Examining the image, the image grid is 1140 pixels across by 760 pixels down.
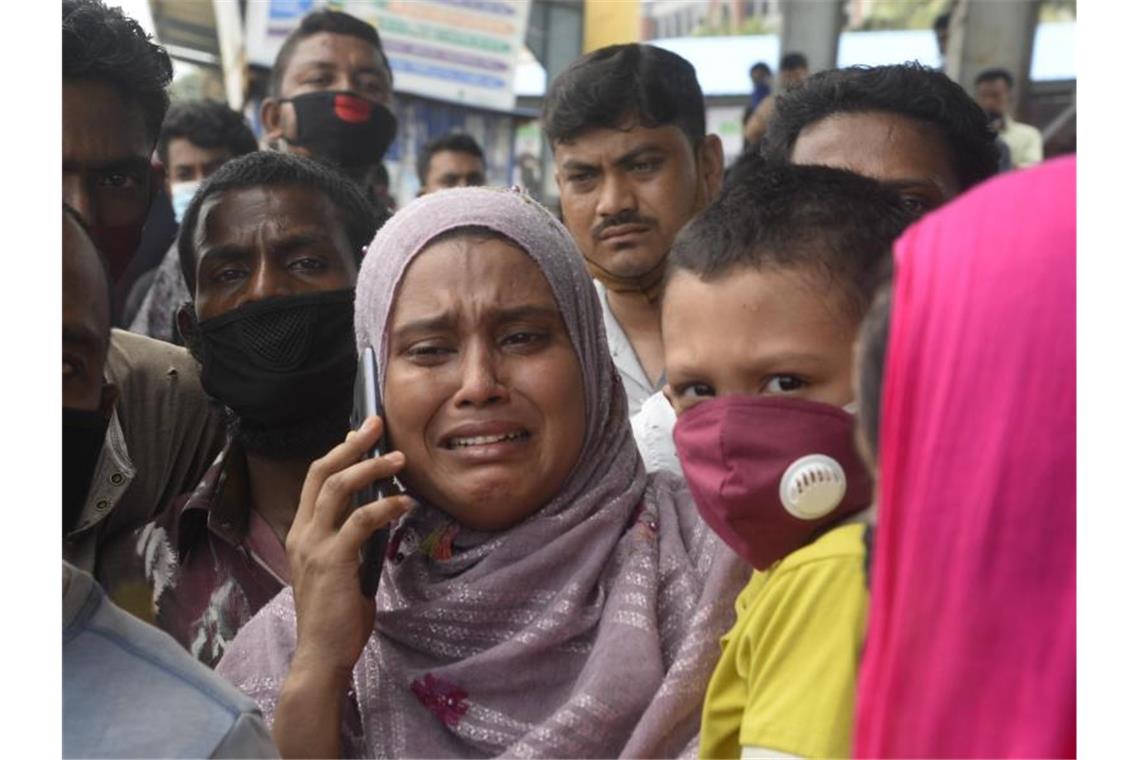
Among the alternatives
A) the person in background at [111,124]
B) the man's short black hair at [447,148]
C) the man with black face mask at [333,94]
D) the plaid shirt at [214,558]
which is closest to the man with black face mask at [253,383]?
the plaid shirt at [214,558]

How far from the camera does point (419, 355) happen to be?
1.68 m

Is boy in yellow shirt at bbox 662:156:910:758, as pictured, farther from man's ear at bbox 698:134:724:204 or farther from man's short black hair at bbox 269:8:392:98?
man's short black hair at bbox 269:8:392:98

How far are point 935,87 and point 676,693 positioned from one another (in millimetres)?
777

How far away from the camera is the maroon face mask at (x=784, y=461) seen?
1345 mm

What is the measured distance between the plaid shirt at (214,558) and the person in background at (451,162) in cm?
65

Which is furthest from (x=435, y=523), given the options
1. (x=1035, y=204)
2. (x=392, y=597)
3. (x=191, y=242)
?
(x=1035, y=204)

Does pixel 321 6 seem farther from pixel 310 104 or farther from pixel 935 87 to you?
pixel 935 87

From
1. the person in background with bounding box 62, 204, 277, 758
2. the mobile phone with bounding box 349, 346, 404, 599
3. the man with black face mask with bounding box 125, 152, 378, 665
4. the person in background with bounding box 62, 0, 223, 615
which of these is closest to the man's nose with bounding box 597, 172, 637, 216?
the man with black face mask with bounding box 125, 152, 378, 665

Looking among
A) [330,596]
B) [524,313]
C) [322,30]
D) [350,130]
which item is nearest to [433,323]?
[524,313]

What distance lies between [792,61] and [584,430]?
0.52 m

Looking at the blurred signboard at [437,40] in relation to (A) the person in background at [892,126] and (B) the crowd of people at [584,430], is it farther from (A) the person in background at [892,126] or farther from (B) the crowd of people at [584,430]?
(A) the person in background at [892,126]

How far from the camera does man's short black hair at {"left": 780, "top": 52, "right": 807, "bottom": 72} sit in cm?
186

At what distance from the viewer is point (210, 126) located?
2480 mm

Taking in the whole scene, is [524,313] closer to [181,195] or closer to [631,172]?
[631,172]
